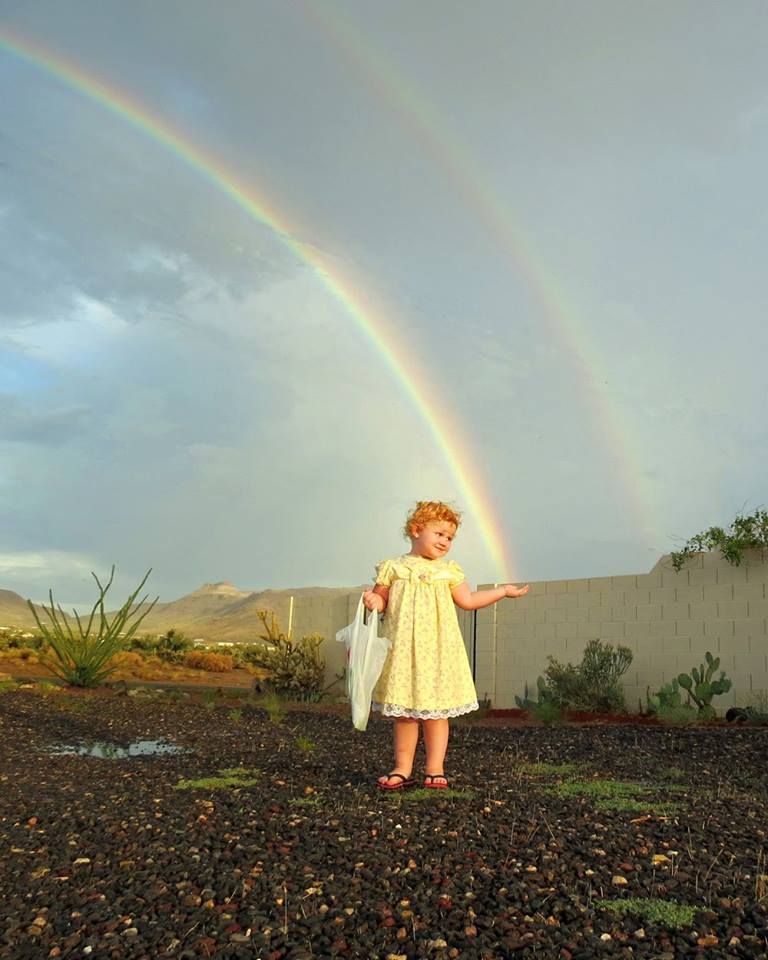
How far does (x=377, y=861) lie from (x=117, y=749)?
19.4 feet

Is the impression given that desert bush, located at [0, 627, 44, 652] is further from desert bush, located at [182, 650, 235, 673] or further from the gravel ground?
the gravel ground

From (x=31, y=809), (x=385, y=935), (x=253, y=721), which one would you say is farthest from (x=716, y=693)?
(x=385, y=935)

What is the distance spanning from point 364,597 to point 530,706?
718cm

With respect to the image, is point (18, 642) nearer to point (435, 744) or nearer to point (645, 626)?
point (645, 626)

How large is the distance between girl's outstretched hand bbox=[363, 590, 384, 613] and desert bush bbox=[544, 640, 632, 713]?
24.5 feet

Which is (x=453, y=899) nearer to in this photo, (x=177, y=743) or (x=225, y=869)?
(x=225, y=869)

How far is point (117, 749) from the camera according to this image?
30.3 ft

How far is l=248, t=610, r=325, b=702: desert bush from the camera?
1703 cm

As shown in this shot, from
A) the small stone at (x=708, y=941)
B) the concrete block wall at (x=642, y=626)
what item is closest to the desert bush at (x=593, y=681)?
the concrete block wall at (x=642, y=626)

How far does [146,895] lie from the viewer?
3709 millimetres

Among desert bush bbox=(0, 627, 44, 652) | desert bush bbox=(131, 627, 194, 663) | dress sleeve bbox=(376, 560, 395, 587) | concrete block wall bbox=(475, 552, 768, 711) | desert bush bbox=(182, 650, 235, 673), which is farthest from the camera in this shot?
desert bush bbox=(131, 627, 194, 663)

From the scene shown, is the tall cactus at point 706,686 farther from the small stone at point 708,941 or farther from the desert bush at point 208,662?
the desert bush at point 208,662

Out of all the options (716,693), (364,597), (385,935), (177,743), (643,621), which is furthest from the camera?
(643,621)

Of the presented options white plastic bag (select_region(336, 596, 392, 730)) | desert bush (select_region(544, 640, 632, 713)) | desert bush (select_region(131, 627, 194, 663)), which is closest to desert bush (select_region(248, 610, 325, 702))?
desert bush (select_region(544, 640, 632, 713))
